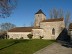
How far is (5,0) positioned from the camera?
17.1 meters

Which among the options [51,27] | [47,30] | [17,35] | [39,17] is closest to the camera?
Answer: [51,27]

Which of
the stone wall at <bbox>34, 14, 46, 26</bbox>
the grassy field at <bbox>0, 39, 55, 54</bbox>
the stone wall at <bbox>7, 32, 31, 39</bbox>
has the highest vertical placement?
the stone wall at <bbox>34, 14, 46, 26</bbox>

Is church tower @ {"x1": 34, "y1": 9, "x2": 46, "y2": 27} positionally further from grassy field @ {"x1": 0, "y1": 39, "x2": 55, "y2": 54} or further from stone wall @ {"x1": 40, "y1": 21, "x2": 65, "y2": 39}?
grassy field @ {"x1": 0, "y1": 39, "x2": 55, "y2": 54}

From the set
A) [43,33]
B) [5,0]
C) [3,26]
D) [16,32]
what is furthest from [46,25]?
[3,26]

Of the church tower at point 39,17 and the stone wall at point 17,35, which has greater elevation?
the church tower at point 39,17

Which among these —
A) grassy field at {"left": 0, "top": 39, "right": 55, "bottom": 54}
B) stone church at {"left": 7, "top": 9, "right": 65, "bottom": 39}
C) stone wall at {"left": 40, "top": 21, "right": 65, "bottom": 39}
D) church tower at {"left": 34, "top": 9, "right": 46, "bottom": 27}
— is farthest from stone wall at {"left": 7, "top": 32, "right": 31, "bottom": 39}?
grassy field at {"left": 0, "top": 39, "right": 55, "bottom": 54}

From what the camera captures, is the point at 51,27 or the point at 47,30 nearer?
the point at 51,27

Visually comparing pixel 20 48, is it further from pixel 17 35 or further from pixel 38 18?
pixel 38 18

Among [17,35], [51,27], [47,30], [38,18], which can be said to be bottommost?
[17,35]

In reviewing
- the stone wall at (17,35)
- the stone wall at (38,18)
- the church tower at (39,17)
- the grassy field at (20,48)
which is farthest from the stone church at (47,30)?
the grassy field at (20,48)

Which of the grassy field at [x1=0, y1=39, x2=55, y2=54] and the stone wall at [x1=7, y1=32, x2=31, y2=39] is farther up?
the stone wall at [x1=7, y1=32, x2=31, y2=39]

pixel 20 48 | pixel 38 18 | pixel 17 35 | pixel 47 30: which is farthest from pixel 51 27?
pixel 20 48

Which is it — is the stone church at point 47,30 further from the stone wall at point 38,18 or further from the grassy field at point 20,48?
the grassy field at point 20,48

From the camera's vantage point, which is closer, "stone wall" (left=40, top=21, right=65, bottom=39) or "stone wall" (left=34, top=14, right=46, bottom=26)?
"stone wall" (left=40, top=21, right=65, bottom=39)
